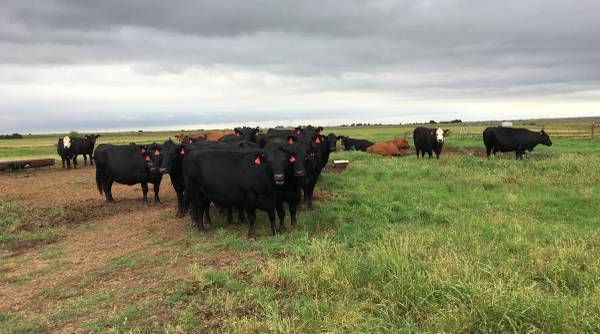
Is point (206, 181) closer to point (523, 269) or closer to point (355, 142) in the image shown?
point (523, 269)

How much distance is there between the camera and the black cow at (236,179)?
852cm

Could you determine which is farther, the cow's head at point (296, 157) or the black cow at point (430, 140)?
the black cow at point (430, 140)

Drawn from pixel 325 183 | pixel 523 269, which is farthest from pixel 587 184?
pixel 523 269

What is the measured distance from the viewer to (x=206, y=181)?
9.18m

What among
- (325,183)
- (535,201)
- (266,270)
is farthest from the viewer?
(325,183)

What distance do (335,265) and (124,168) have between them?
9.60 m

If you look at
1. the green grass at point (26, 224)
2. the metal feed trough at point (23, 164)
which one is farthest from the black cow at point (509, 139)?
the metal feed trough at point (23, 164)

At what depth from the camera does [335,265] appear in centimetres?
550

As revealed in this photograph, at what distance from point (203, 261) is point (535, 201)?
7.72 meters

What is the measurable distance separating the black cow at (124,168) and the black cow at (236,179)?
350 cm

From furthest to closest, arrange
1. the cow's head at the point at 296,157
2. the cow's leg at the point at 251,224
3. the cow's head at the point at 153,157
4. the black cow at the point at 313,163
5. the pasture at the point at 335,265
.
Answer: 1. the cow's head at the point at 153,157
2. the black cow at the point at 313,163
3. the cow's head at the point at 296,157
4. the cow's leg at the point at 251,224
5. the pasture at the point at 335,265

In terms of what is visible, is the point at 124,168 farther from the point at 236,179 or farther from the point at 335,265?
the point at 335,265

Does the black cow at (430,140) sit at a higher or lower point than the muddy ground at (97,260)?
higher

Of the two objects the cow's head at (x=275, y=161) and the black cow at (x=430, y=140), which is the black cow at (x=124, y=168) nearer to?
the cow's head at (x=275, y=161)
